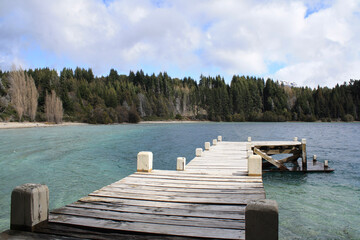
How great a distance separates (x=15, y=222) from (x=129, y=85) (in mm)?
124355

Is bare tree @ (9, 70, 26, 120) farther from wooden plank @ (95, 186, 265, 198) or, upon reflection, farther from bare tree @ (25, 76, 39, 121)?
wooden plank @ (95, 186, 265, 198)

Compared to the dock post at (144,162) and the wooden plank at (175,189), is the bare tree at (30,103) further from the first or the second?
the wooden plank at (175,189)

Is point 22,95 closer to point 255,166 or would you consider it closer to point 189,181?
point 189,181

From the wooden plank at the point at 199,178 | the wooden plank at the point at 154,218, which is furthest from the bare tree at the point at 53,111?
the wooden plank at the point at 154,218

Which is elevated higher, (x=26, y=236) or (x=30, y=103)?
(x=30, y=103)

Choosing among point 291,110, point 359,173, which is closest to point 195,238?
point 359,173

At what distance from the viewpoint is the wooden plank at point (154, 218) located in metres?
3.98

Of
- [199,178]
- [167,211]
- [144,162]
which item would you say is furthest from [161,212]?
[144,162]

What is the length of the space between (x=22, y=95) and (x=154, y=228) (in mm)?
79889

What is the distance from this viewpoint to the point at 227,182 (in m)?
7.05

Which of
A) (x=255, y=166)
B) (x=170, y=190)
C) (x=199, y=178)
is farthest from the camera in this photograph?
(x=255, y=166)

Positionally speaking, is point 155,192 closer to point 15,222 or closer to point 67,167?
point 15,222

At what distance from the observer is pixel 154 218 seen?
4289 mm

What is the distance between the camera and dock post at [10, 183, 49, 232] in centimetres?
352
